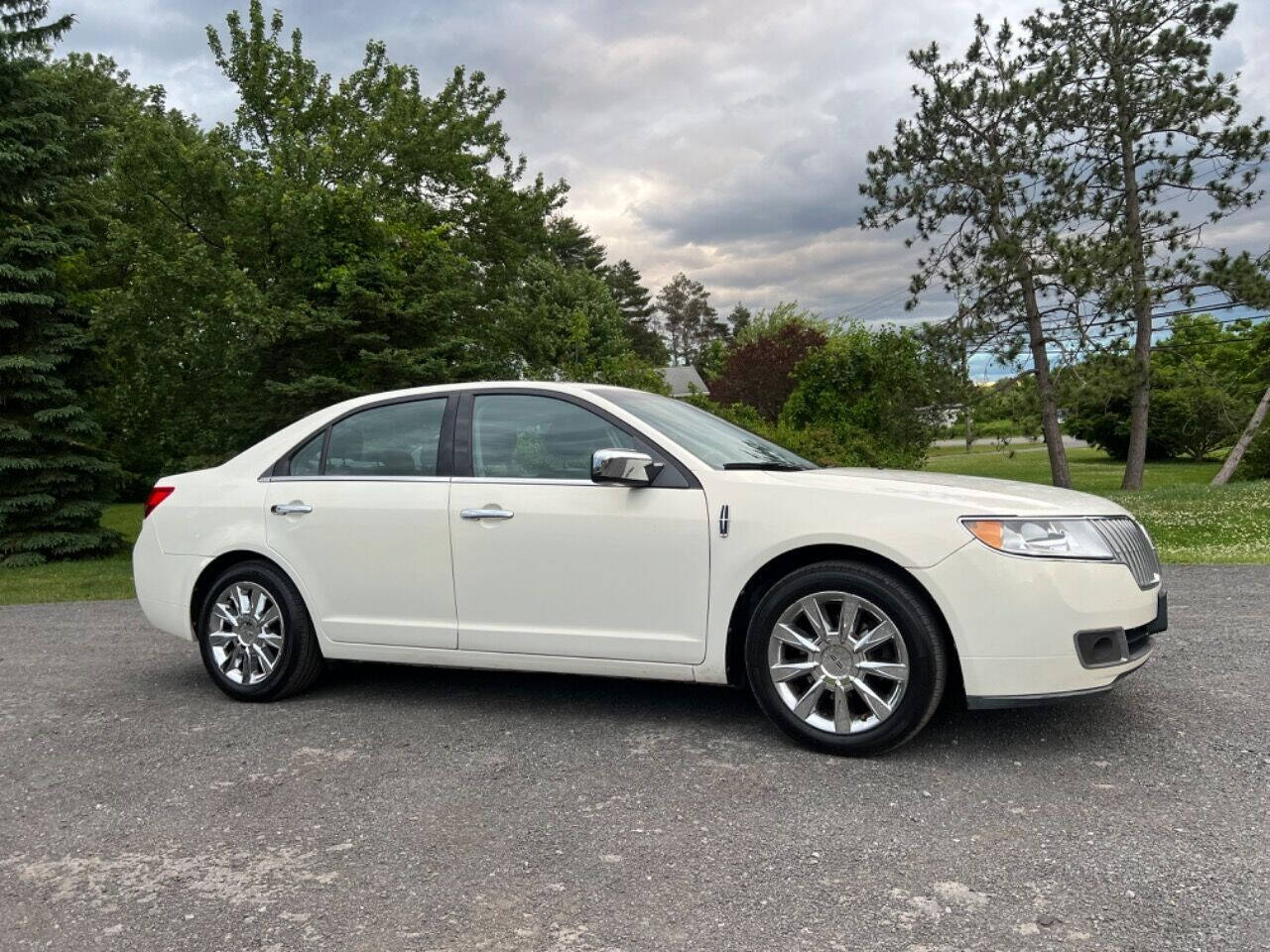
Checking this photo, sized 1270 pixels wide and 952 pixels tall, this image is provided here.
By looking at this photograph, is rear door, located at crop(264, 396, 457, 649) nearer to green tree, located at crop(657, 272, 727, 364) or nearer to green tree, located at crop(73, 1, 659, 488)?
green tree, located at crop(73, 1, 659, 488)

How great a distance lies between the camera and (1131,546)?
425 cm

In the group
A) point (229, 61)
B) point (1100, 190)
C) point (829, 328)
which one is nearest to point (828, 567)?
point (229, 61)

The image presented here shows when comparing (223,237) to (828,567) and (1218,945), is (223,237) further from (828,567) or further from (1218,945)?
(1218,945)

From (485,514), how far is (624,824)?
1.76 metres

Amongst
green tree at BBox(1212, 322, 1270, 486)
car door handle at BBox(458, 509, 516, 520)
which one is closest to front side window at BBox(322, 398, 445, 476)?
car door handle at BBox(458, 509, 516, 520)

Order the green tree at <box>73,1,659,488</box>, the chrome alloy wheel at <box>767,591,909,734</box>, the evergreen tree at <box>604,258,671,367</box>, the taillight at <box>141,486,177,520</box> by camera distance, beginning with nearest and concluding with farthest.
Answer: the chrome alloy wheel at <box>767,591,909,734</box>
the taillight at <box>141,486,177,520</box>
the green tree at <box>73,1,659,488</box>
the evergreen tree at <box>604,258,671,367</box>

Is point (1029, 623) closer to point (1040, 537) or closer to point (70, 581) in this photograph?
point (1040, 537)

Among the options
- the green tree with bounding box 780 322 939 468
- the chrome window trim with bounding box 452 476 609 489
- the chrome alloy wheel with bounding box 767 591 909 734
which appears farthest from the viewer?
the green tree with bounding box 780 322 939 468

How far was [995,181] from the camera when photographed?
23016mm

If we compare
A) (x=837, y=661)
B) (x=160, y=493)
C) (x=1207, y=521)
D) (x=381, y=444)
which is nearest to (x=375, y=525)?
(x=381, y=444)

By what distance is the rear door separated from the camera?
16.4 ft

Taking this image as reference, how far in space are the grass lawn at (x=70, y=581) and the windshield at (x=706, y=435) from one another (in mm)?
8105

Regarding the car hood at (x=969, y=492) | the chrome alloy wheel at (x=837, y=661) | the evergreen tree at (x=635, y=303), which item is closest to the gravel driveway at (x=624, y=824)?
the chrome alloy wheel at (x=837, y=661)

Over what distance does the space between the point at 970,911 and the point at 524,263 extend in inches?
742
